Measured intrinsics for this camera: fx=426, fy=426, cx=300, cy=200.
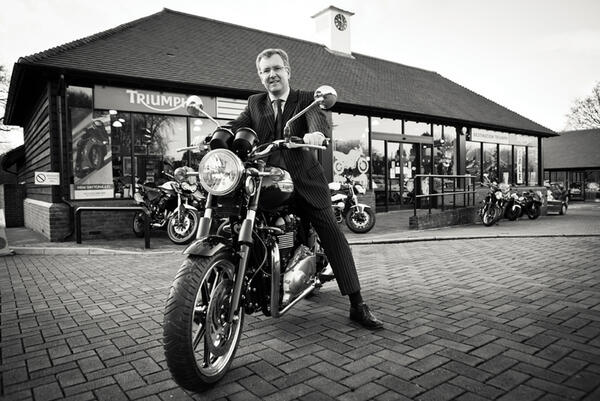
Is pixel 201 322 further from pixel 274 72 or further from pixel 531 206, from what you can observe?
pixel 531 206

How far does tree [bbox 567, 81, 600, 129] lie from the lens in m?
46.1

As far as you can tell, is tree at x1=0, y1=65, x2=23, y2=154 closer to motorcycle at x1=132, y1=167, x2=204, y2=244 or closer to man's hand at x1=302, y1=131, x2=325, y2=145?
motorcycle at x1=132, y1=167, x2=204, y2=244

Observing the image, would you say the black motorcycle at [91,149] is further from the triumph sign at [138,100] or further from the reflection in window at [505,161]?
the reflection in window at [505,161]

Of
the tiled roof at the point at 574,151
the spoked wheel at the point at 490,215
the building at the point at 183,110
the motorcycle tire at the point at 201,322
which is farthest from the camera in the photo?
the tiled roof at the point at 574,151

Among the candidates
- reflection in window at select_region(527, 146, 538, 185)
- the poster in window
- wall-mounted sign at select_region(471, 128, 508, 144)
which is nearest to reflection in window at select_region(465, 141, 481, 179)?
wall-mounted sign at select_region(471, 128, 508, 144)

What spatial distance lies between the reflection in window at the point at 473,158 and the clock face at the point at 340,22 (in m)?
7.88

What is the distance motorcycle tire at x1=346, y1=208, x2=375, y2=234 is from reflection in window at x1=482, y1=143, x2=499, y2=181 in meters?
13.1

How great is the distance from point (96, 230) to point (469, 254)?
814 cm

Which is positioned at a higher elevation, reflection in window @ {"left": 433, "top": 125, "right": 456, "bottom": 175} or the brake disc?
reflection in window @ {"left": 433, "top": 125, "right": 456, "bottom": 175}

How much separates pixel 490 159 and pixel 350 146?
32.0ft

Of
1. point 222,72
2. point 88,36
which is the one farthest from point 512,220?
point 88,36

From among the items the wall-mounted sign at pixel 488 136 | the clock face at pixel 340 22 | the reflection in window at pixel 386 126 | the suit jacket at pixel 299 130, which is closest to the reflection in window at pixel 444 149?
the wall-mounted sign at pixel 488 136

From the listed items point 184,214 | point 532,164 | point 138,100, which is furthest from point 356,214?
point 532,164

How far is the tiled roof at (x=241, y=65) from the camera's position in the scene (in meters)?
10.7
